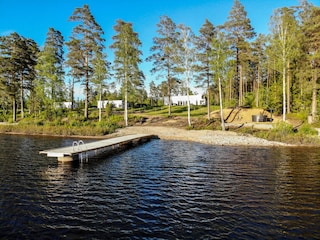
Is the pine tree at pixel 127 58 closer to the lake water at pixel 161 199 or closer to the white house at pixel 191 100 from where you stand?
the lake water at pixel 161 199

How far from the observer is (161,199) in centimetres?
844

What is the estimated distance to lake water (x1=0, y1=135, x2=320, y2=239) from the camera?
6.22 metres

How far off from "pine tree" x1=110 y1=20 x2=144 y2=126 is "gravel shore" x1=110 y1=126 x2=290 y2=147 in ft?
15.9

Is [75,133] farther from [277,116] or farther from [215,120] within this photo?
[277,116]

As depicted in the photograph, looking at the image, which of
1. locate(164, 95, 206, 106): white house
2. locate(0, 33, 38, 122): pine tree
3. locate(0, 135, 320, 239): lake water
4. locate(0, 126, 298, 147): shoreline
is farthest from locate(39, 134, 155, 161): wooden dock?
locate(164, 95, 206, 106): white house

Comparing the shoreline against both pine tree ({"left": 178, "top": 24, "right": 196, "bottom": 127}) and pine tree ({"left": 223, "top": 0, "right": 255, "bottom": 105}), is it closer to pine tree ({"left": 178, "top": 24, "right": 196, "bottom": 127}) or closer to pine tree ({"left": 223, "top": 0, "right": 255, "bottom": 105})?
pine tree ({"left": 178, "top": 24, "right": 196, "bottom": 127})

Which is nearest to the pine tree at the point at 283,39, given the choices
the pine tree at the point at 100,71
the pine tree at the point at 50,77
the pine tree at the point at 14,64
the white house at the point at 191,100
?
the pine tree at the point at 100,71

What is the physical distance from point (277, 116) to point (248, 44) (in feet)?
37.8

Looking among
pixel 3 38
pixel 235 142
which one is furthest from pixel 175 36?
pixel 3 38

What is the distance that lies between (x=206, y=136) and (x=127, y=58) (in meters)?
16.3

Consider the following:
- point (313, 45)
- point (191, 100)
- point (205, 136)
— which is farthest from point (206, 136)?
point (191, 100)

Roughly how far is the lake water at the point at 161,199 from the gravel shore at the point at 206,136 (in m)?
6.82

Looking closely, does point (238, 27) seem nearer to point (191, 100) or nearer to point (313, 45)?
point (313, 45)

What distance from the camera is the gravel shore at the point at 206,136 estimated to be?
70.9ft
